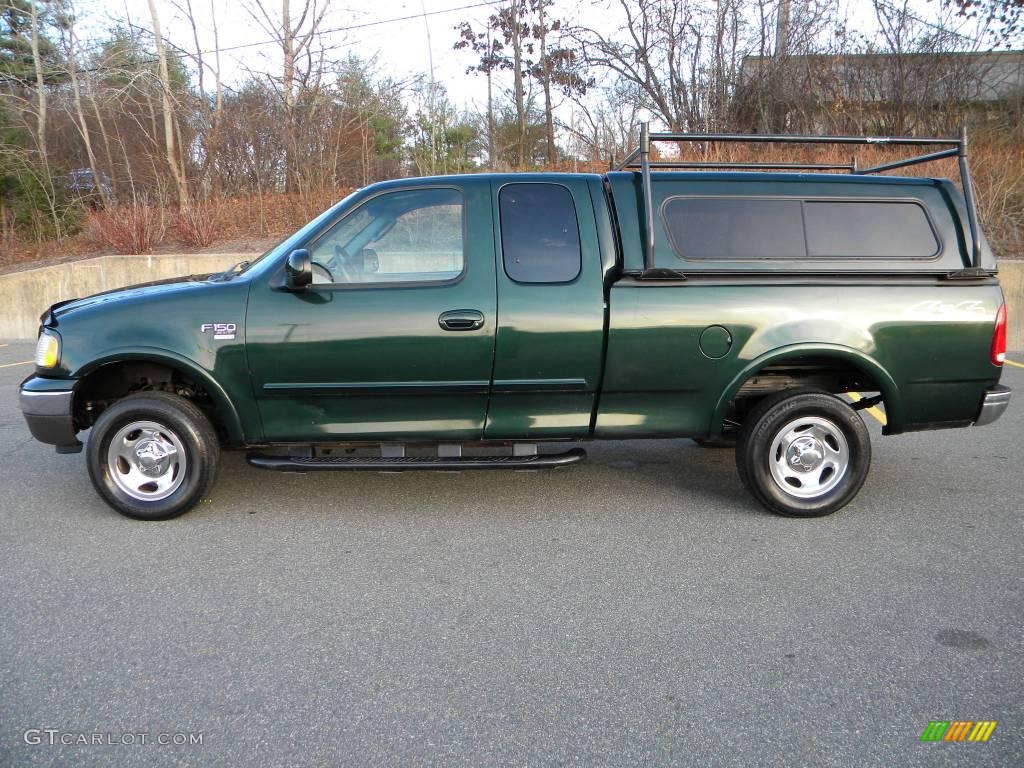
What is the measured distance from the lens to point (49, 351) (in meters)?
4.36

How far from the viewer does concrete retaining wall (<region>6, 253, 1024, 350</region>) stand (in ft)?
48.4

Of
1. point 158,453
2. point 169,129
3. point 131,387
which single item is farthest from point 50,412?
point 169,129

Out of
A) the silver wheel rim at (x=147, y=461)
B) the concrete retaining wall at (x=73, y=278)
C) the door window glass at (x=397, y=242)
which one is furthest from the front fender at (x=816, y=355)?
the concrete retaining wall at (x=73, y=278)

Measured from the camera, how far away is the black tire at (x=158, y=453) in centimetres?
434

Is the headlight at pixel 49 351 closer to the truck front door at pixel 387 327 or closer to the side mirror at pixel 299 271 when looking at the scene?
the truck front door at pixel 387 327

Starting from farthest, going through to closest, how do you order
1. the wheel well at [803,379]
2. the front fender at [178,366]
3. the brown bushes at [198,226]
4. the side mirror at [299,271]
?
the brown bushes at [198,226], the wheel well at [803,379], the front fender at [178,366], the side mirror at [299,271]

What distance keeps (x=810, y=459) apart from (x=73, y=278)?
1488 centimetres

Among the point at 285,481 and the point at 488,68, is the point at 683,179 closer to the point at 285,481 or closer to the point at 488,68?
the point at 285,481

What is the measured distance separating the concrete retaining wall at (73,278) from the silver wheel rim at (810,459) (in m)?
12.6

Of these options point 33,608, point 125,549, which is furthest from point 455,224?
point 33,608

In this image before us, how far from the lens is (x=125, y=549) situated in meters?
4.06

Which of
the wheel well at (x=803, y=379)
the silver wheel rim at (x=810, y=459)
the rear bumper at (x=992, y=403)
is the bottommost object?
the silver wheel rim at (x=810, y=459)

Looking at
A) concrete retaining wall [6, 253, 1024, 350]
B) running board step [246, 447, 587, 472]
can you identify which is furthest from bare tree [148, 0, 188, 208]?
running board step [246, 447, 587, 472]

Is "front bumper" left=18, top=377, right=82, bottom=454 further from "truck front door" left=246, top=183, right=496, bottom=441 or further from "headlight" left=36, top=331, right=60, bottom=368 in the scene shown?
"truck front door" left=246, top=183, right=496, bottom=441
